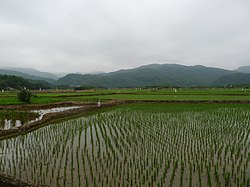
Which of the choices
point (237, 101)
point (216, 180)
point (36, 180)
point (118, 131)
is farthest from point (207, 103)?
point (36, 180)

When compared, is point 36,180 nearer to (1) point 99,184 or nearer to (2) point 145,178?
(1) point 99,184

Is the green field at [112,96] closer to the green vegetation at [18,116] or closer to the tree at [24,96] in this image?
the tree at [24,96]

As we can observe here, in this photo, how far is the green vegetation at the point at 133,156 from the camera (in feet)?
24.7

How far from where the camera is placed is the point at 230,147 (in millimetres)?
10633

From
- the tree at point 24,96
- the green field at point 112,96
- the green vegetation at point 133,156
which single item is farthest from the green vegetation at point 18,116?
the tree at point 24,96

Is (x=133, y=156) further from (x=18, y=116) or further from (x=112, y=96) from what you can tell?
(x=112, y=96)

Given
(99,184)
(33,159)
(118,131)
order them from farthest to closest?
(118,131)
(33,159)
(99,184)

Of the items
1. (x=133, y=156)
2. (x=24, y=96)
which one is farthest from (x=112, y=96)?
(x=133, y=156)

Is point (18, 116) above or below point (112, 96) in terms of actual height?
below

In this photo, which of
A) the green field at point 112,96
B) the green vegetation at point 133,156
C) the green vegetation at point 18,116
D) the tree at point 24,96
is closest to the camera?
the green vegetation at point 133,156

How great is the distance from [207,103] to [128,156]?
74.9ft

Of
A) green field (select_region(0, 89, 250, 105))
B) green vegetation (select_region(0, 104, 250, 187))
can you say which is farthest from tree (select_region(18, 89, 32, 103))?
green vegetation (select_region(0, 104, 250, 187))

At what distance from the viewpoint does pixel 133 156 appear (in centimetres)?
966

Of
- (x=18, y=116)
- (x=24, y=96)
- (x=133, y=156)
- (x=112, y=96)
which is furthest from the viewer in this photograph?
(x=112, y=96)
